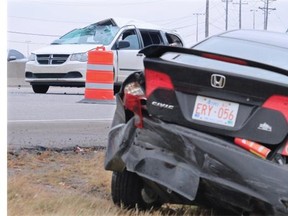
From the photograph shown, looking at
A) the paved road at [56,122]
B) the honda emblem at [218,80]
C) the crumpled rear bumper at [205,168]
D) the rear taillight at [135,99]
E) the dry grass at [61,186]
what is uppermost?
the honda emblem at [218,80]

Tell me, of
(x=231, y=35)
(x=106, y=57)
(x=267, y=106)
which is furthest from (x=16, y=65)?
(x=267, y=106)

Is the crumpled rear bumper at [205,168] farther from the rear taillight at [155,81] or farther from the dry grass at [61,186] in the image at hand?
the dry grass at [61,186]

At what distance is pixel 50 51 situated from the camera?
47.8 feet

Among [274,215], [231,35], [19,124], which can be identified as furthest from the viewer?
[19,124]

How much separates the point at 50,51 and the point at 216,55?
11041mm

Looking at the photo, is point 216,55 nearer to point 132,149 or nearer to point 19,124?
point 132,149

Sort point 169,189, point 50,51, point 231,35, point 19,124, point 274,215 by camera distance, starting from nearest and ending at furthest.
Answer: point 274,215
point 169,189
point 231,35
point 19,124
point 50,51

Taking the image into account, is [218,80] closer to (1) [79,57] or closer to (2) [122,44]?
(1) [79,57]

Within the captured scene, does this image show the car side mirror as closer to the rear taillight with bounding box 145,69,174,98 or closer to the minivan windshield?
the minivan windshield

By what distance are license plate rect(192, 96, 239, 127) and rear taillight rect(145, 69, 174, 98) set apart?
236mm

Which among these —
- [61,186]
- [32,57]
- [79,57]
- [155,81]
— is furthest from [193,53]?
[32,57]

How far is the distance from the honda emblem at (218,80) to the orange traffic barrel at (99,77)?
29.2 ft

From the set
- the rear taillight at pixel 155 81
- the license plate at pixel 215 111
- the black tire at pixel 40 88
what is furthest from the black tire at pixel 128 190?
the black tire at pixel 40 88

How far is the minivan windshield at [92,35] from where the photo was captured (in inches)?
590
